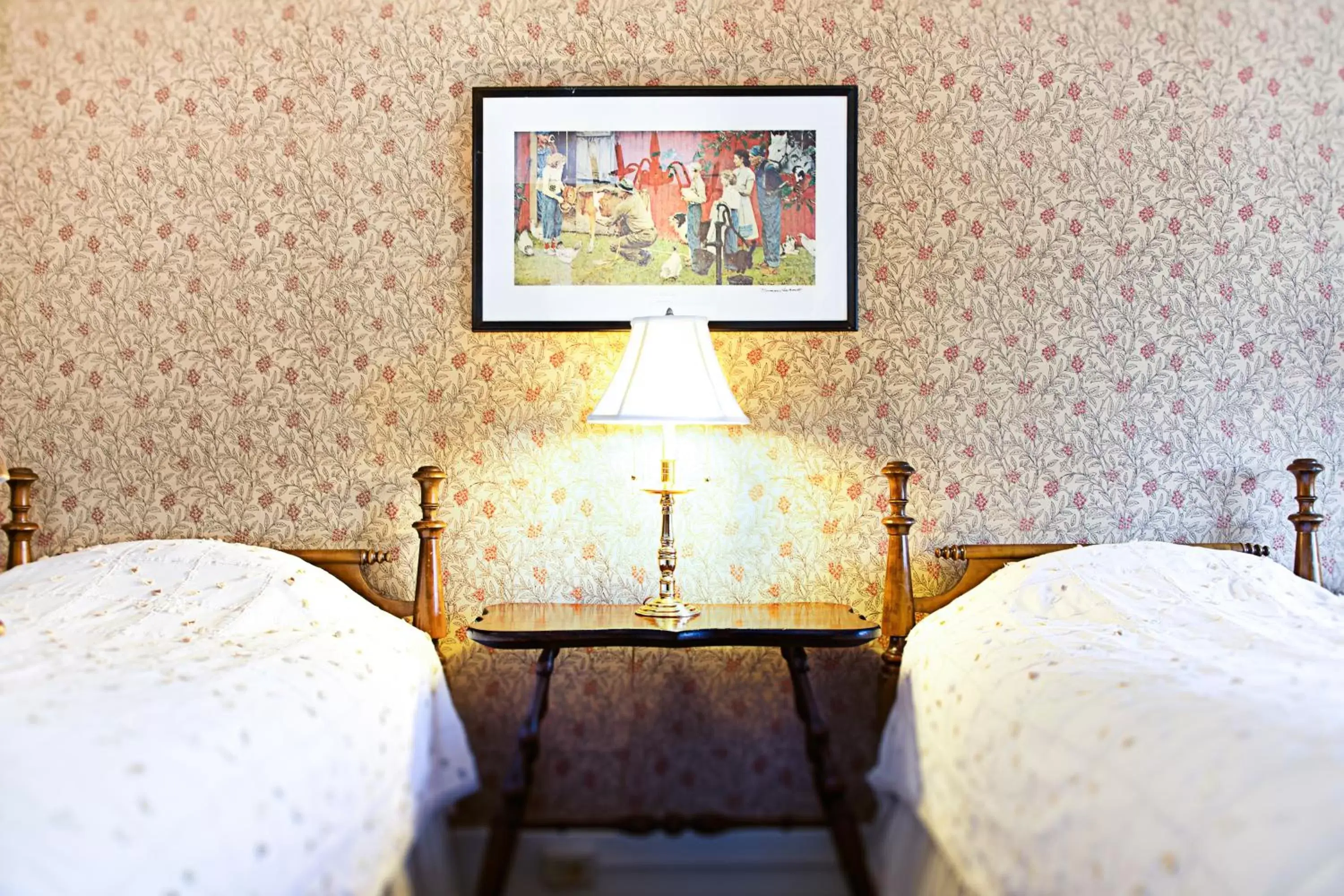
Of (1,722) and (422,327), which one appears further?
(422,327)

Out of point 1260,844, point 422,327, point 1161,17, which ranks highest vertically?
point 1161,17

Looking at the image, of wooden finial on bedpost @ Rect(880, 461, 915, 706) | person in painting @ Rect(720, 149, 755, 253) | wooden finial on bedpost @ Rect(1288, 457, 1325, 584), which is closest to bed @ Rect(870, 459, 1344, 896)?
wooden finial on bedpost @ Rect(880, 461, 915, 706)

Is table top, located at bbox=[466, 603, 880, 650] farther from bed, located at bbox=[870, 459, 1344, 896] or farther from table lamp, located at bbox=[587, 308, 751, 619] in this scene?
bed, located at bbox=[870, 459, 1344, 896]

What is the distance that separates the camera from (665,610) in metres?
2.44

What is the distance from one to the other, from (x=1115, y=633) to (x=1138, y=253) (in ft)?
3.76

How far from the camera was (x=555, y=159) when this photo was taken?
107 inches

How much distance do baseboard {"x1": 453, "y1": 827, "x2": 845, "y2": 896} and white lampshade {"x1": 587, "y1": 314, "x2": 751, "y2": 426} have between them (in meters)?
1.21

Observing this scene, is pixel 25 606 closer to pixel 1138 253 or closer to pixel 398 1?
pixel 398 1

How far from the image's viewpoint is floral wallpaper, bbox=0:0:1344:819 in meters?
2.69

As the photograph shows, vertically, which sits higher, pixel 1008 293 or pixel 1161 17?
pixel 1161 17

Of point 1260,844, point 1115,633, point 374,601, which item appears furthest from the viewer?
point 374,601

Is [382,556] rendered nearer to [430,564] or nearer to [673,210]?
[430,564]

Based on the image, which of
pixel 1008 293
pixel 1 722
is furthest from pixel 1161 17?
pixel 1 722

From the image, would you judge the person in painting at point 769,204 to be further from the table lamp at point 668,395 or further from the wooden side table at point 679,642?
the wooden side table at point 679,642
